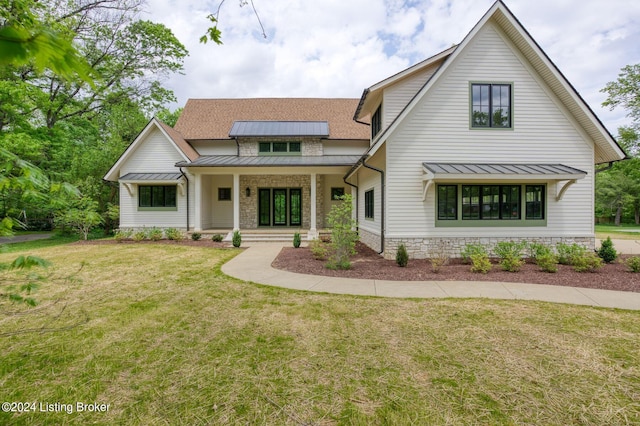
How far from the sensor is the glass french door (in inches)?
706

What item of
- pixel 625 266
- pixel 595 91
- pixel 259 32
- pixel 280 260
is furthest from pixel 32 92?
pixel 595 91

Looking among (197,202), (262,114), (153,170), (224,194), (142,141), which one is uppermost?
(262,114)

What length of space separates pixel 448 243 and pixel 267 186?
11.2m

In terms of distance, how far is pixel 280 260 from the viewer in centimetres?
980

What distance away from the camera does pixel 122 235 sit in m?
15.2

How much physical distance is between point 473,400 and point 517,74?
431 inches

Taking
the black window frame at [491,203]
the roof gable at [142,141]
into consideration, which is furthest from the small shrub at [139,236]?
the black window frame at [491,203]

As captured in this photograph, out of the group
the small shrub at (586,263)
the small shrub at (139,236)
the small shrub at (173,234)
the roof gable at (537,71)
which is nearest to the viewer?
the small shrub at (586,263)

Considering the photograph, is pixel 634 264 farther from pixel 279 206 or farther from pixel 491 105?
pixel 279 206

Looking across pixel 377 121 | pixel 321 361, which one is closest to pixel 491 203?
pixel 377 121

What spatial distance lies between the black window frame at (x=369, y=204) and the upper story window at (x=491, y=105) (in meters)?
4.36

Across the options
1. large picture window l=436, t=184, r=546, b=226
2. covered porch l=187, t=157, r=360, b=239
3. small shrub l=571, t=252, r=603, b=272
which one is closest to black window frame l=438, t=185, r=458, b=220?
large picture window l=436, t=184, r=546, b=226

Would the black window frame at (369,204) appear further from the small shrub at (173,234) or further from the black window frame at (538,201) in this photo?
the small shrub at (173,234)

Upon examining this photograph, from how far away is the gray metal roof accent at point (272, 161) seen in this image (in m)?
14.8
